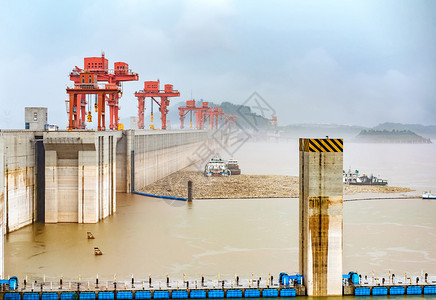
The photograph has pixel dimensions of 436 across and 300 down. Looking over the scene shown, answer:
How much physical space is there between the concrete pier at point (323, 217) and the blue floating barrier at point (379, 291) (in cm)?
166

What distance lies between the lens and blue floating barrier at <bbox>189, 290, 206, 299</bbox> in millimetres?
17312

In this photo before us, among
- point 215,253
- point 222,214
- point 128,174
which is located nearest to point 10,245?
point 215,253

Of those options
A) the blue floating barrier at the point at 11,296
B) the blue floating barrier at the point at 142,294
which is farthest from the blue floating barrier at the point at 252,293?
the blue floating barrier at the point at 11,296

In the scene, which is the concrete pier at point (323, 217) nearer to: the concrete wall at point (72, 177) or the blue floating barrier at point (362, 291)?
the blue floating barrier at point (362, 291)

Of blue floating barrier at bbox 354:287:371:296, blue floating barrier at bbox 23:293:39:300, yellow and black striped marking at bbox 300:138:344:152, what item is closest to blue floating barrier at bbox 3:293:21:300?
blue floating barrier at bbox 23:293:39:300

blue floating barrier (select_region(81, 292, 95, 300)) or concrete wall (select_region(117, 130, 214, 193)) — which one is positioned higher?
concrete wall (select_region(117, 130, 214, 193))

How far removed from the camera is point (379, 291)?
17766 millimetres

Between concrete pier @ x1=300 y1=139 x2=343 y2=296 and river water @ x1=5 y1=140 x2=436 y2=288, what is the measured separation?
4.01 metres

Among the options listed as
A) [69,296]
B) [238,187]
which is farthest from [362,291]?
[238,187]

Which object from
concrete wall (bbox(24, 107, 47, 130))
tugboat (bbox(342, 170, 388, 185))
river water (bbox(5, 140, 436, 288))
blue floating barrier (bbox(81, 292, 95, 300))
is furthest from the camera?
tugboat (bbox(342, 170, 388, 185))

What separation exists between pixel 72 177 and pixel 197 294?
51.3 feet

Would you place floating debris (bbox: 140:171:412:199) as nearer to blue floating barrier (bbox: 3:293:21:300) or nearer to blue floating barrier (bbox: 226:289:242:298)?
blue floating barrier (bbox: 226:289:242:298)

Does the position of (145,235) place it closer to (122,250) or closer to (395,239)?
(122,250)

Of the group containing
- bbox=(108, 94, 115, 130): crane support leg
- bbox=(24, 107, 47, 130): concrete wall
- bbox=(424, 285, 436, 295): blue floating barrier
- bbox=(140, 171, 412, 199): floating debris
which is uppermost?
bbox=(108, 94, 115, 130): crane support leg
